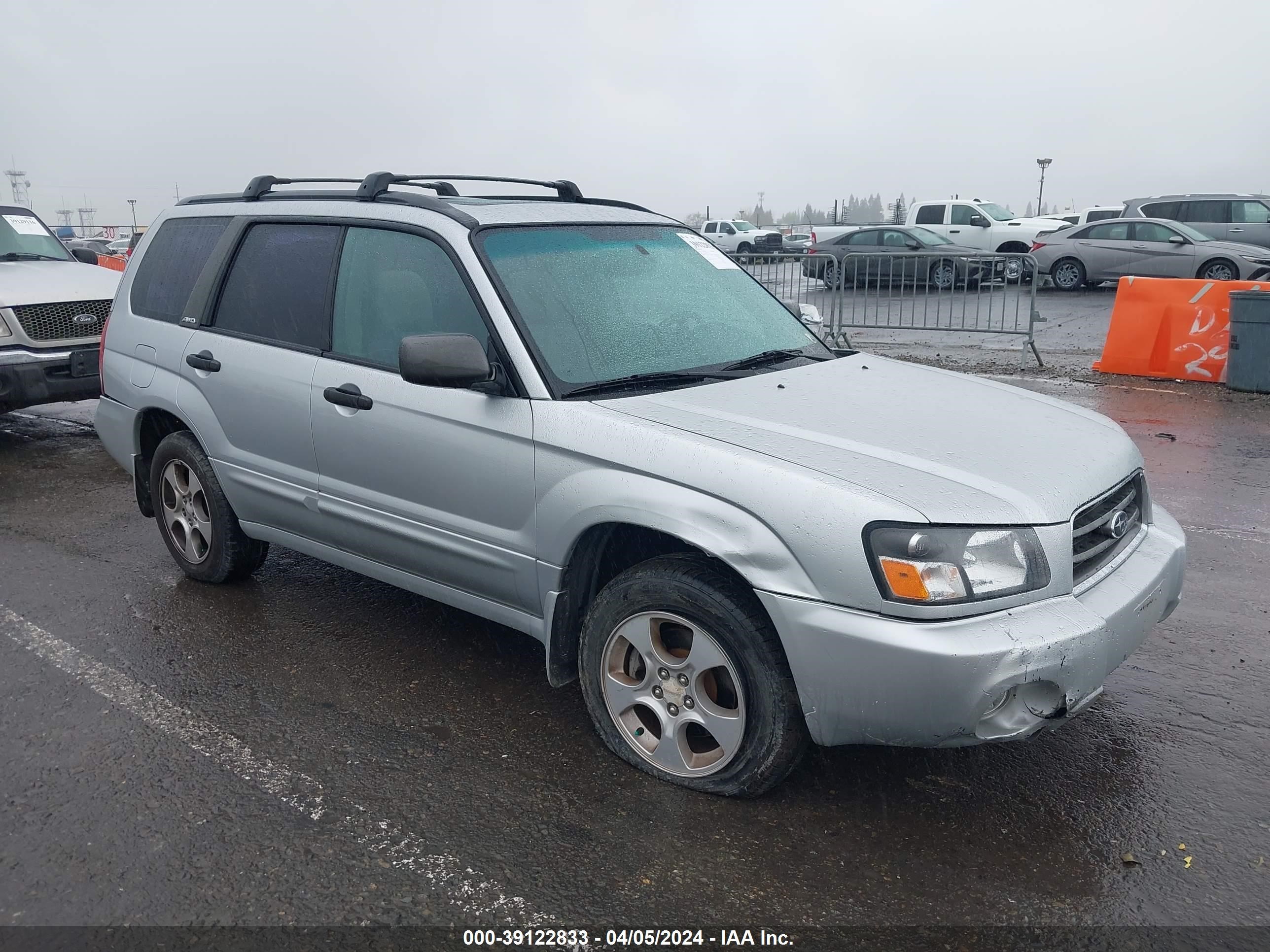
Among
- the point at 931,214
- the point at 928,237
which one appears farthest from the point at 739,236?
the point at 928,237

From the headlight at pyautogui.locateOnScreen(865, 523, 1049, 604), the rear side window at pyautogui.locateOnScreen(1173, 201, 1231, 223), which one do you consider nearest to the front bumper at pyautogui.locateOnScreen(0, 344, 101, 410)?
the headlight at pyautogui.locateOnScreen(865, 523, 1049, 604)

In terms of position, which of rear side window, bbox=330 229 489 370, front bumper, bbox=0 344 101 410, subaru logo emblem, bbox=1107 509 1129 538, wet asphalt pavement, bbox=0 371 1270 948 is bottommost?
wet asphalt pavement, bbox=0 371 1270 948

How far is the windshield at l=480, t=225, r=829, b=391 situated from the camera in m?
3.63

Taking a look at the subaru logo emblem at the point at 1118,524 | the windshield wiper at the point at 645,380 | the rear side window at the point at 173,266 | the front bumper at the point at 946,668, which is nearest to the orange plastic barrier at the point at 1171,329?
the subaru logo emblem at the point at 1118,524

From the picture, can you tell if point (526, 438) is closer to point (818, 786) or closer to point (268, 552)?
point (818, 786)

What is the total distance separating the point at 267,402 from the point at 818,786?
2643mm

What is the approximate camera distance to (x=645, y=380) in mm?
3602

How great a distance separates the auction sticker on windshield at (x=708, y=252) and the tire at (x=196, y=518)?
235 cm

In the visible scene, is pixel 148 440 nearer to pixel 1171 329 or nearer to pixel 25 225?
pixel 25 225

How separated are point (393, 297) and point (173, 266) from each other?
1.72 metres

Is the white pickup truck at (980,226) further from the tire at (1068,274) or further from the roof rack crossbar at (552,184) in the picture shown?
the roof rack crossbar at (552,184)

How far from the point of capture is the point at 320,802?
325cm

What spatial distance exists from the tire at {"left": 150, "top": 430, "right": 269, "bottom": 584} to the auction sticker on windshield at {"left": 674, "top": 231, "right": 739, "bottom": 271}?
7.71ft

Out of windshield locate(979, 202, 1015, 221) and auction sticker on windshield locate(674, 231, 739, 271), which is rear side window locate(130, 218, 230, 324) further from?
windshield locate(979, 202, 1015, 221)
